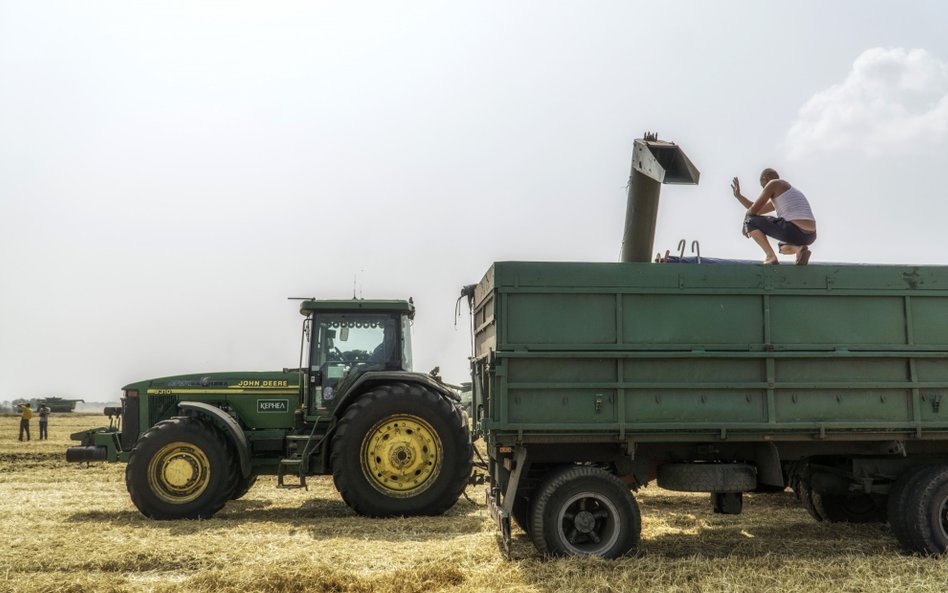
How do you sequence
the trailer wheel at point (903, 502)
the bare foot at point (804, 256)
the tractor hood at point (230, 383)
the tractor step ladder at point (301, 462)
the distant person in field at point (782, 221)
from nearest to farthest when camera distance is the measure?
1. the trailer wheel at point (903, 502)
2. the bare foot at point (804, 256)
3. the distant person in field at point (782, 221)
4. the tractor step ladder at point (301, 462)
5. the tractor hood at point (230, 383)

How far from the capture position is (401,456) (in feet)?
33.1

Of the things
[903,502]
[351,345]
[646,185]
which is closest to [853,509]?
[903,502]

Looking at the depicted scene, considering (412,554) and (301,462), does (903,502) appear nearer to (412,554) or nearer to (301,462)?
(412,554)

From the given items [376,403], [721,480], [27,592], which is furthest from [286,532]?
[721,480]

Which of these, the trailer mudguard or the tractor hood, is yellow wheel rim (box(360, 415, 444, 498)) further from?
the tractor hood

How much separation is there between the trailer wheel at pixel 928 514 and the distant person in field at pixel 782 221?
233 centimetres

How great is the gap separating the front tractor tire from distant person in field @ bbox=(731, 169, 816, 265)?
4242 millimetres

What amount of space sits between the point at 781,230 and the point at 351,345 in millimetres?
5783

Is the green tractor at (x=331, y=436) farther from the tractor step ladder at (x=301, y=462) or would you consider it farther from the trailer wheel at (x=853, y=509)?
the trailer wheel at (x=853, y=509)

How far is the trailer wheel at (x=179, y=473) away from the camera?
9.98 metres

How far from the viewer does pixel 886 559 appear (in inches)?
275

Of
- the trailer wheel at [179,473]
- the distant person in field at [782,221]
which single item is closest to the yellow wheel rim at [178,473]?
the trailer wheel at [179,473]

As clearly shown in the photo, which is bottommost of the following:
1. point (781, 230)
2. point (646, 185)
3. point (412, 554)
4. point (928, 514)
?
point (412, 554)

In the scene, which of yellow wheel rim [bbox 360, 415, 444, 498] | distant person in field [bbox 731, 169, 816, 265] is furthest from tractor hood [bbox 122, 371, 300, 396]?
distant person in field [bbox 731, 169, 816, 265]
